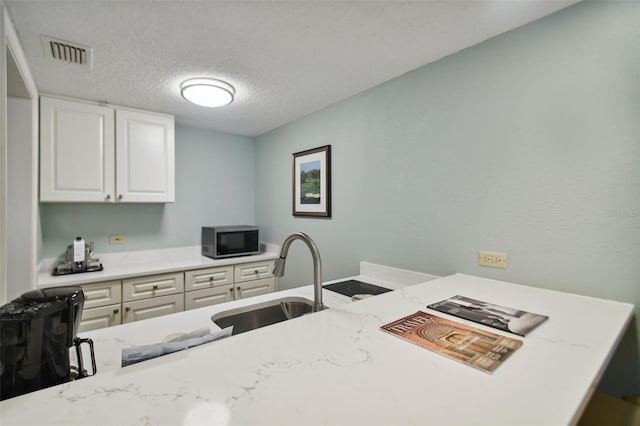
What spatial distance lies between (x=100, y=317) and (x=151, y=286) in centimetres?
38

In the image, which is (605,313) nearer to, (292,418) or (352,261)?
(292,418)

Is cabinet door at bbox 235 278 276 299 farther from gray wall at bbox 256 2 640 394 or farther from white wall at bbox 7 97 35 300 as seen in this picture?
white wall at bbox 7 97 35 300

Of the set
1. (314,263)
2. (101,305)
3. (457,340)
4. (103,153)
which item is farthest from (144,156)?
(457,340)

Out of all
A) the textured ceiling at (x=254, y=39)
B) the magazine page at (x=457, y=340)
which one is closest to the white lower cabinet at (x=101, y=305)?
the textured ceiling at (x=254, y=39)

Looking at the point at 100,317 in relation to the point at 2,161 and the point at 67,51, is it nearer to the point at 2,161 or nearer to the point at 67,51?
the point at 2,161

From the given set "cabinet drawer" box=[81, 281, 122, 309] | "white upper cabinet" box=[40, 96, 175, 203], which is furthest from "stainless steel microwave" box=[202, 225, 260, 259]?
"cabinet drawer" box=[81, 281, 122, 309]

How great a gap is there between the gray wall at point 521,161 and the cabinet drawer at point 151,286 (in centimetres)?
152

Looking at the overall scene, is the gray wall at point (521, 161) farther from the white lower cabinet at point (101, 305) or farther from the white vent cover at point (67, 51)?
the white lower cabinet at point (101, 305)

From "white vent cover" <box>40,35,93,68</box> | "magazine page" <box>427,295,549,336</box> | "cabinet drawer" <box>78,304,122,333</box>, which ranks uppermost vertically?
"white vent cover" <box>40,35,93,68</box>

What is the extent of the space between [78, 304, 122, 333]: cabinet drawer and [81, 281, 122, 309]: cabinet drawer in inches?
1.4

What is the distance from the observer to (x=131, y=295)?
7.53 feet

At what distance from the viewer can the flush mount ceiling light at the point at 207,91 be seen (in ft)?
6.46

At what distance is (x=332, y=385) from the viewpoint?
2.15 ft

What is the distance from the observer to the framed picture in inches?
99.6
